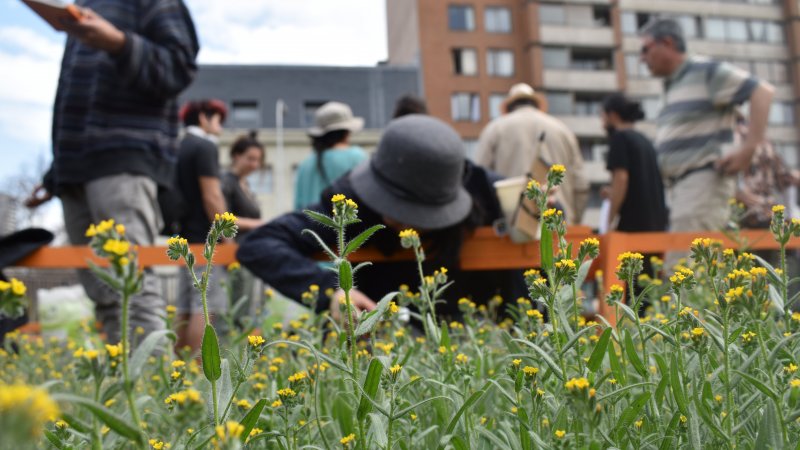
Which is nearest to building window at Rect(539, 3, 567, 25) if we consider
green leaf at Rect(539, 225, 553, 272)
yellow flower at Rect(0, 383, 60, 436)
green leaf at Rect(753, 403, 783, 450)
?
green leaf at Rect(539, 225, 553, 272)

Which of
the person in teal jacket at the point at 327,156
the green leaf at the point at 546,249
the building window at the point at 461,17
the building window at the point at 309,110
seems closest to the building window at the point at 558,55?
the building window at the point at 461,17

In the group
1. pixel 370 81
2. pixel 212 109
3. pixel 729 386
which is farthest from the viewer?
pixel 370 81

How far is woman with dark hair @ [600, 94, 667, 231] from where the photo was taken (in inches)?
169

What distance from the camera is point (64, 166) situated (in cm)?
301

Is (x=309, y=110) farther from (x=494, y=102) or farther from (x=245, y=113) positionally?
(x=494, y=102)

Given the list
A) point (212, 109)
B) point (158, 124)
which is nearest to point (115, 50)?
point (158, 124)

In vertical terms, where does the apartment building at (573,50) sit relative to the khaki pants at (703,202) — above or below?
above

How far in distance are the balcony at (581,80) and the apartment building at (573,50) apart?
0.05 metres

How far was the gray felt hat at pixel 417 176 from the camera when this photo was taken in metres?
2.71

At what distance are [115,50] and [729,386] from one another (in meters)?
2.69

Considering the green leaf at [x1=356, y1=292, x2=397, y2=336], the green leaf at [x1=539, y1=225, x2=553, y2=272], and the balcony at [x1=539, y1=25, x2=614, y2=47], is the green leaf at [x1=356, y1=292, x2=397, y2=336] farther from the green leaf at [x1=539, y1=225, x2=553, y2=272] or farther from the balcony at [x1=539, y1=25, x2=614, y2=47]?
the balcony at [x1=539, y1=25, x2=614, y2=47]

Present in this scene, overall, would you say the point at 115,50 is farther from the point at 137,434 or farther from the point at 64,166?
the point at 137,434

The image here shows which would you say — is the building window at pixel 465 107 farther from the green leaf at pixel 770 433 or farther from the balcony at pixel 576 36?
the green leaf at pixel 770 433

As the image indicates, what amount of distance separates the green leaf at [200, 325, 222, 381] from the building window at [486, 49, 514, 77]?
34483mm
